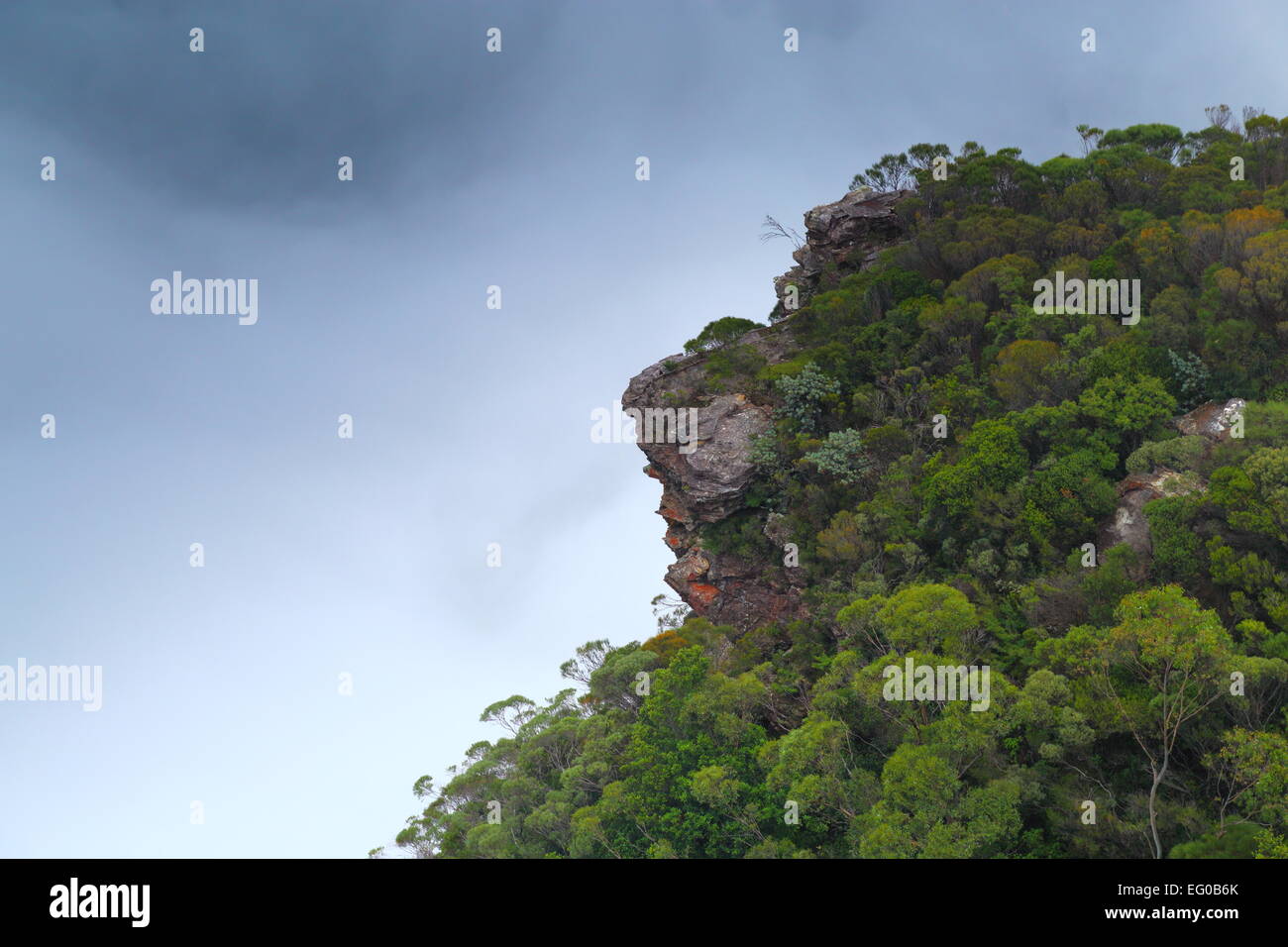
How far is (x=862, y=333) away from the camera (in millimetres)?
31922

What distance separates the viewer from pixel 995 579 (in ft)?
72.8

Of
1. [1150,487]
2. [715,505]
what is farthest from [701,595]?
[1150,487]

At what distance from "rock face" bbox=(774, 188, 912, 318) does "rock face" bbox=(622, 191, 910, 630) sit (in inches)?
230

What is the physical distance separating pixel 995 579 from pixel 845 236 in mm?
22965

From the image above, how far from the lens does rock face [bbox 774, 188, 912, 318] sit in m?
39.9

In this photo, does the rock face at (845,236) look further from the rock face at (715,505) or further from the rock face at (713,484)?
the rock face at (715,505)

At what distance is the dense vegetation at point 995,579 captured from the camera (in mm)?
15195

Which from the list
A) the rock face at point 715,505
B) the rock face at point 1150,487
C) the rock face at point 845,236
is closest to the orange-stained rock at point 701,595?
the rock face at point 715,505

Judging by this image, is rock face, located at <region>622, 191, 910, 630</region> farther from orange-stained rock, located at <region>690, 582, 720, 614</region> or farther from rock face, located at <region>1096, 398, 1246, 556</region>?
rock face, located at <region>1096, 398, 1246, 556</region>

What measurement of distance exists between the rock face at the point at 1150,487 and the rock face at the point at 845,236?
19392 mm

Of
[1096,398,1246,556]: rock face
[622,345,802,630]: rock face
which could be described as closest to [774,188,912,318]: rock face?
[622,345,802,630]: rock face

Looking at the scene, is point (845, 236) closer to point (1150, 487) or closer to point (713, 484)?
point (713, 484)

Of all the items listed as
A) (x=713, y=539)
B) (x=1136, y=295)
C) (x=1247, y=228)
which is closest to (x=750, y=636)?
(x=713, y=539)

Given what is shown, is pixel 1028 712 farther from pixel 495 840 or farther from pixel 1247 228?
pixel 1247 228
